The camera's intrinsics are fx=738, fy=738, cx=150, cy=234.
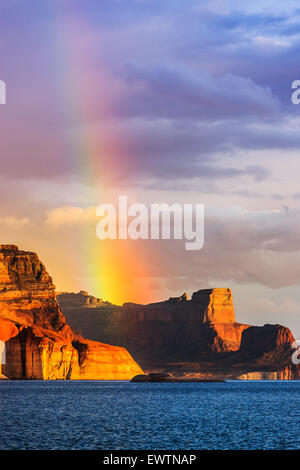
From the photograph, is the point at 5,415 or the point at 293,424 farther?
the point at 5,415

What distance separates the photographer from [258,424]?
99375 mm

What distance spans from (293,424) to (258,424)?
4787 millimetres
